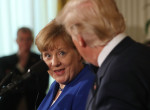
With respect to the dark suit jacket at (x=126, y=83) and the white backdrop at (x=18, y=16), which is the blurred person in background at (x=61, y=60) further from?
the white backdrop at (x=18, y=16)

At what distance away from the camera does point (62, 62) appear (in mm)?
1444

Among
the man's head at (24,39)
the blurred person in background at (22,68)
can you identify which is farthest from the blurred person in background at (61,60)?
the man's head at (24,39)

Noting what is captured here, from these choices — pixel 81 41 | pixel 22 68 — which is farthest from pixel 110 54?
pixel 22 68

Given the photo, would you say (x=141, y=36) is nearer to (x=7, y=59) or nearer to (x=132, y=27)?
(x=132, y=27)

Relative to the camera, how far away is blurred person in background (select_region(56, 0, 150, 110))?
80 centimetres

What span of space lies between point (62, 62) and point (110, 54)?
0.57 m

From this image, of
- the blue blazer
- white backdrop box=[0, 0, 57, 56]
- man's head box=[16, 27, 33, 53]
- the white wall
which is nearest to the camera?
the blue blazer

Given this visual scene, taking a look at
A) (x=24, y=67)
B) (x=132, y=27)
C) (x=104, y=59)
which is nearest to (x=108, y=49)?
(x=104, y=59)

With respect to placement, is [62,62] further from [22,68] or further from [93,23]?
[22,68]

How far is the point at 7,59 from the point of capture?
110 inches

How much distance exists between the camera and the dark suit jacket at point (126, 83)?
80 cm

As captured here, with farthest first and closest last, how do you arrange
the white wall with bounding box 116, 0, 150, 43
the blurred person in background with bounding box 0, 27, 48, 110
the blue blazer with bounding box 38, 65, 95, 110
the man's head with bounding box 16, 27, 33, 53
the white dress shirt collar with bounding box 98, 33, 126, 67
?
the white wall with bounding box 116, 0, 150, 43 < the man's head with bounding box 16, 27, 33, 53 < the blurred person in background with bounding box 0, 27, 48, 110 < the blue blazer with bounding box 38, 65, 95, 110 < the white dress shirt collar with bounding box 98, 33, 126, 67

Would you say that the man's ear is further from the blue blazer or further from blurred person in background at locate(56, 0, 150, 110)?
the blue blazer

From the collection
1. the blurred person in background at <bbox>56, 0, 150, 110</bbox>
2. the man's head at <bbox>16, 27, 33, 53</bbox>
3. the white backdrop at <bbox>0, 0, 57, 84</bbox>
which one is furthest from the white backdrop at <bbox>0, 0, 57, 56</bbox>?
the blurred person in background at <bbox>56, 0, 150, 110</bbox>
